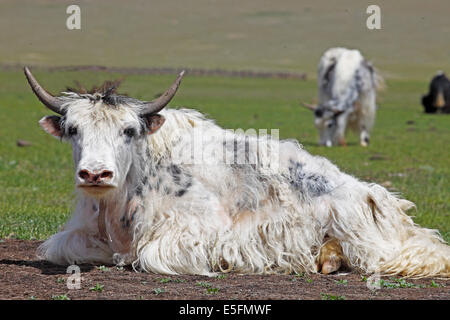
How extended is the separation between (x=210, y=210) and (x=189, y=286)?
1.02 meters

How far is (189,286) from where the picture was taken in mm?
5301

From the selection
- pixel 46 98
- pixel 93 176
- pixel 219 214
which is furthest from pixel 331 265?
pixel 46 98

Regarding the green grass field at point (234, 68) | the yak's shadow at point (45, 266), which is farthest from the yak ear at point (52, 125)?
the yak's shadow at point (45, 266)

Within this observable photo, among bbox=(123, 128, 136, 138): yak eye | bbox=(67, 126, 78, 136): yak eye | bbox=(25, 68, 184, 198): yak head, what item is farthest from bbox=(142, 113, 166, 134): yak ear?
bbox=(67, 126, 78, 136): yak eye

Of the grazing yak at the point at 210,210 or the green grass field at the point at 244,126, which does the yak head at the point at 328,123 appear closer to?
the green grass field at the point at 244,126

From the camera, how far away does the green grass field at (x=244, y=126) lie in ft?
27.2

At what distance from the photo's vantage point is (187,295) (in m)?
4.86

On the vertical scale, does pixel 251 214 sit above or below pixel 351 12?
below

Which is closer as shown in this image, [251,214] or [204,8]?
[251,214]

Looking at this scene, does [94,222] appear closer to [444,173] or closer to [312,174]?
[312,174]

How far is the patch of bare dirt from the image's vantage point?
15.9 ft

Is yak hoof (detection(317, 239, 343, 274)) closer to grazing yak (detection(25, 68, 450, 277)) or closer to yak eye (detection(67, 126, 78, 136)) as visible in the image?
grazing yak (detection(25, 68, 450, 277))

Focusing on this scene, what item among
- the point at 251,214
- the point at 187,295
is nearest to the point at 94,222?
the point at 251,214

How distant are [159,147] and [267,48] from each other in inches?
3798
